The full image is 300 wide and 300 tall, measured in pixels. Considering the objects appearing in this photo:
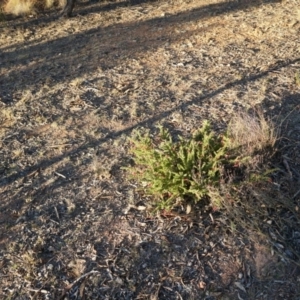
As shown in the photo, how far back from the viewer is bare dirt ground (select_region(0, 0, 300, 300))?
3.54 meters

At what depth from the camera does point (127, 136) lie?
4.86 m

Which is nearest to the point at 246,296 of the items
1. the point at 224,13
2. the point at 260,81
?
the point at 260,81

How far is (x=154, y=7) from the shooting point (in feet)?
27.9

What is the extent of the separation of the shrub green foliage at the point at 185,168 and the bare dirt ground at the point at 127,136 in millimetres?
175

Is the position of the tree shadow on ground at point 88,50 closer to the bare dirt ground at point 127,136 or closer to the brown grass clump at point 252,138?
the bare dirt ground at point 127,136

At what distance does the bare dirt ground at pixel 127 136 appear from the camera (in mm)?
3537

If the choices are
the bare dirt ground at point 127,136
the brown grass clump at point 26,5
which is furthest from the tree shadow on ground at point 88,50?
the brown grass clump at point 26,5

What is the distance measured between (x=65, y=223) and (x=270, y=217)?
1.74 metres

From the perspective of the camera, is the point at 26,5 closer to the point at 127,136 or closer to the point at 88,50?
the point at 88,50

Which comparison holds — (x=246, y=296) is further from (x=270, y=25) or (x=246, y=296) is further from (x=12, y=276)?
(x=270, y=25)

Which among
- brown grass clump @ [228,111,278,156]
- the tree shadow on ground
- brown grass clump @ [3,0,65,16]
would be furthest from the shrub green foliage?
brown grass clump @ [3,0,65,16]

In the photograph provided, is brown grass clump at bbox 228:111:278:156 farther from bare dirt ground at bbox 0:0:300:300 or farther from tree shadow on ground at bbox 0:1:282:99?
tree shadow on ground at bbox 0:1:282:99

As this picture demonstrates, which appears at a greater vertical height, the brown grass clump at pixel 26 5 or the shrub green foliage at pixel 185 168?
the brown grass clump at pixel 26 5

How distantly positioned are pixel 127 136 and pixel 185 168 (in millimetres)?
1209
